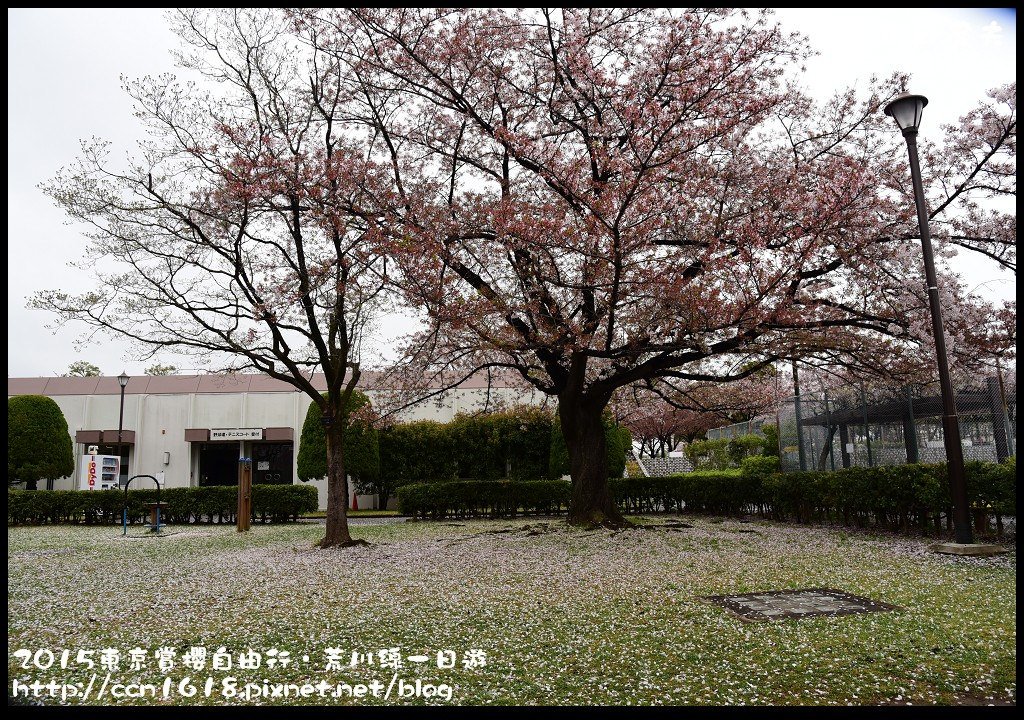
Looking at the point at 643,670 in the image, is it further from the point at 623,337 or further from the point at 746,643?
the point at 623,337

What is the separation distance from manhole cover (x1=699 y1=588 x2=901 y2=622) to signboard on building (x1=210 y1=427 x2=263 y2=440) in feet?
84.3

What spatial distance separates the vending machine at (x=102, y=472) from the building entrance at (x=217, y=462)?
925 cm

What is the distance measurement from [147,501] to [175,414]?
10716 mm

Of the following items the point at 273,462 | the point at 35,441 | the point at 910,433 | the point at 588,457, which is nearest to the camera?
the point at 910,433

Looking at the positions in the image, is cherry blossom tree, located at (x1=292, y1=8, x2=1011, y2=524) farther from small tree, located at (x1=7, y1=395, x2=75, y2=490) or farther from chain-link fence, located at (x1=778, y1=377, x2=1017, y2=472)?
small tree, located at (x1=7, y1=395, x2=75, y2=490)

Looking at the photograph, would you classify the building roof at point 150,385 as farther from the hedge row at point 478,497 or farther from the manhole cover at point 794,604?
the manhole cover at point 794,604

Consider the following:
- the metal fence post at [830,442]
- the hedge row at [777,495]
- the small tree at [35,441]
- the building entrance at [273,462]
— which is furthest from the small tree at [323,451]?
the metal fence post at [830,442]

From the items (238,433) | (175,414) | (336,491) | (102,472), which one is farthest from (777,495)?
(175,414)

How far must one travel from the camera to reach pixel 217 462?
1217 inches

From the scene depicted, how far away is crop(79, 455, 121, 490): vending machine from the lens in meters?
20.2

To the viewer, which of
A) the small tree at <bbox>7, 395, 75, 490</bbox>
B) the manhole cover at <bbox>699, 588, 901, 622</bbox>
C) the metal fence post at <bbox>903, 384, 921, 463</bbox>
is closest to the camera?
the manhole cover at <bbox>699, 588, 901, 622</bbox>

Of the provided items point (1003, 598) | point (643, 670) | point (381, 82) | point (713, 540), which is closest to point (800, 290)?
point (713, 540)

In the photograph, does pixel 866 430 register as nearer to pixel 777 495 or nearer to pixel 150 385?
pixel 777 495

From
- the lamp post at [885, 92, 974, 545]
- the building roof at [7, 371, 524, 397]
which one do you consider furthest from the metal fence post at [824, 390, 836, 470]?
the building roof at [7, 371, 524, 397]
